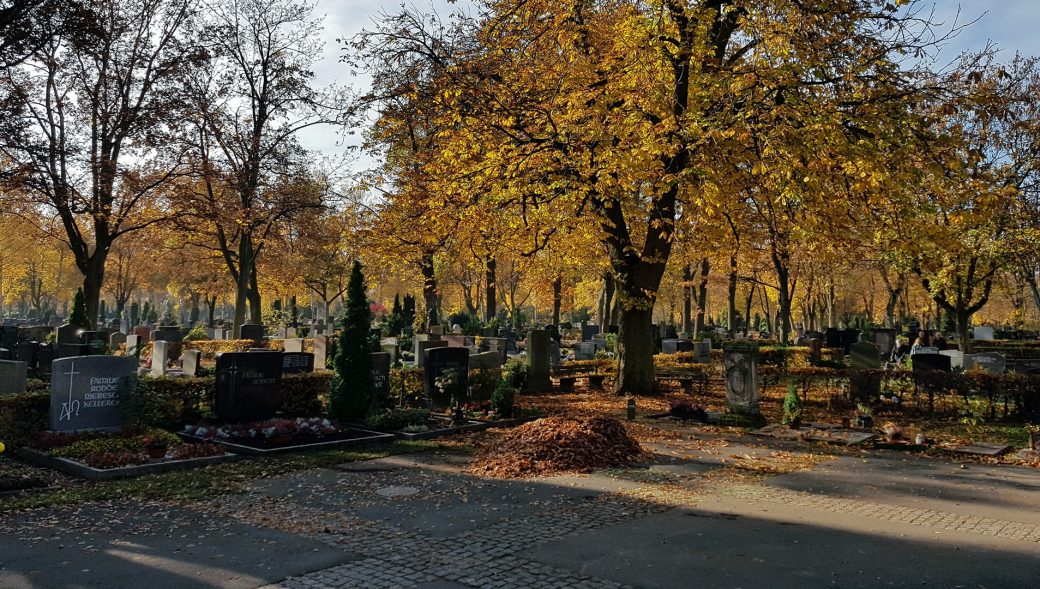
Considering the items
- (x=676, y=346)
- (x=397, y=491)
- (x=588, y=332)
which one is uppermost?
(x=588, y=332)

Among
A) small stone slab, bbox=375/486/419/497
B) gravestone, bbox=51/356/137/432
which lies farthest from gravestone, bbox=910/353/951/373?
gravestone, bbox=51/356/137/432

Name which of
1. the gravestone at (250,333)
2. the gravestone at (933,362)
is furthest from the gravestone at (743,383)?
the gravestone at (250,333)

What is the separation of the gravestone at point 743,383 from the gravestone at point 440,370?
19.0 ft

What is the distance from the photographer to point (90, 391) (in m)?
11.8

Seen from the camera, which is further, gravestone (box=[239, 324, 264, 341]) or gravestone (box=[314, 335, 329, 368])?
gravestone (box=[239, 324, 264, 341])

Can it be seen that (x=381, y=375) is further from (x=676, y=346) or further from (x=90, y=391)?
(x=676, y=346)

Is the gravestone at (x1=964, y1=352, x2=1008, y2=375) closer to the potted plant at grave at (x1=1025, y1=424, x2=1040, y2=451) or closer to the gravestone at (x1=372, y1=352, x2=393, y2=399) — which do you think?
the potted plant at grave at (x1=1025, y1=424, x2=1040, y2=451)

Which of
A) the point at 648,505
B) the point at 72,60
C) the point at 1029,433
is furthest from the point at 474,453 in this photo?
the point at 72,60

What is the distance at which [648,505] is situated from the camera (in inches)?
334

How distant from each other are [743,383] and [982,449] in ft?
14.4

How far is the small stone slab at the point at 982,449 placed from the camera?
1177cm

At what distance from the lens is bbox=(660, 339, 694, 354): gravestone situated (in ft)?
104

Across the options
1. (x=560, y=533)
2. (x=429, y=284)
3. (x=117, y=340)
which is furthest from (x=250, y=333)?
(x=560, y=533)

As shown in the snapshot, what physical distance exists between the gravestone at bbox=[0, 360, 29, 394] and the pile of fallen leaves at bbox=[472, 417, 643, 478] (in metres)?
8.95
